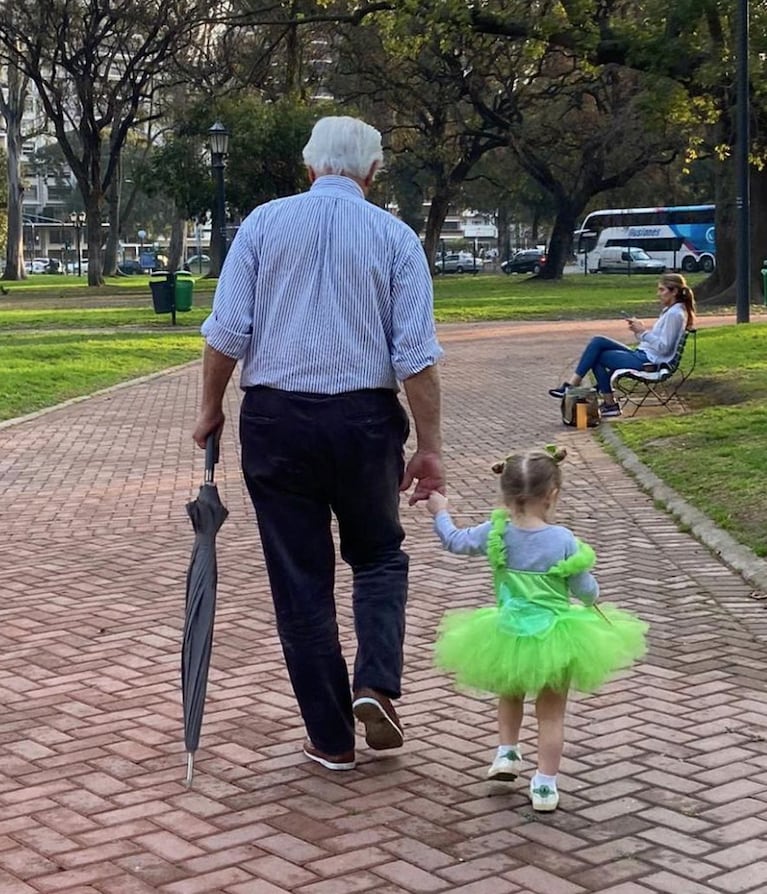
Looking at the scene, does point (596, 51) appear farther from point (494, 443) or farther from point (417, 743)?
point (417, 743)

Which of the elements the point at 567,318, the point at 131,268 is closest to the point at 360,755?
the point at 567,318

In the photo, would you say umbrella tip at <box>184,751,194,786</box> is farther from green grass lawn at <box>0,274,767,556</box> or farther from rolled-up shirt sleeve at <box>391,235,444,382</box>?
green grass lawn at <box>0,274,767,556</box>

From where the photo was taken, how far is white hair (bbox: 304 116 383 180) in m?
4.20

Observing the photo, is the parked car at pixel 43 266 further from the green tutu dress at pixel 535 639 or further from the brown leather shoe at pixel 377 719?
the green tutu dress at pixel 535 639

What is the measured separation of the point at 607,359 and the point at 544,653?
9.67 m

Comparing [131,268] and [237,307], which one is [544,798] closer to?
[237,307]

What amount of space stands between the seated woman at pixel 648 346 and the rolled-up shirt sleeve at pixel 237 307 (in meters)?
9.19

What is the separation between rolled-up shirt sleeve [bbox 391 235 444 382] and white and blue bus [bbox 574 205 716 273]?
66.1 m

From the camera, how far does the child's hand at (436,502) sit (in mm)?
4230

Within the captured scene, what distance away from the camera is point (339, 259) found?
13.4 feet

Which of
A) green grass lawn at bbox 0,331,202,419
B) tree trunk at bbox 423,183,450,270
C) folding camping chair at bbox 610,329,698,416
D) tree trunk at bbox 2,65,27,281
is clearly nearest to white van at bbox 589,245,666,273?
tree trunk at bbox 423,183,450,270

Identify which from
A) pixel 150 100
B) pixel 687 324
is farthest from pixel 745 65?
pixel 150 100

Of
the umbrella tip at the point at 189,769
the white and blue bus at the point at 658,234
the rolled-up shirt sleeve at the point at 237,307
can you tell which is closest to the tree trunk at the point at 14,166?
the white and blue bus at the point at 658,234

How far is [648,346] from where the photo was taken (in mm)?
13250
